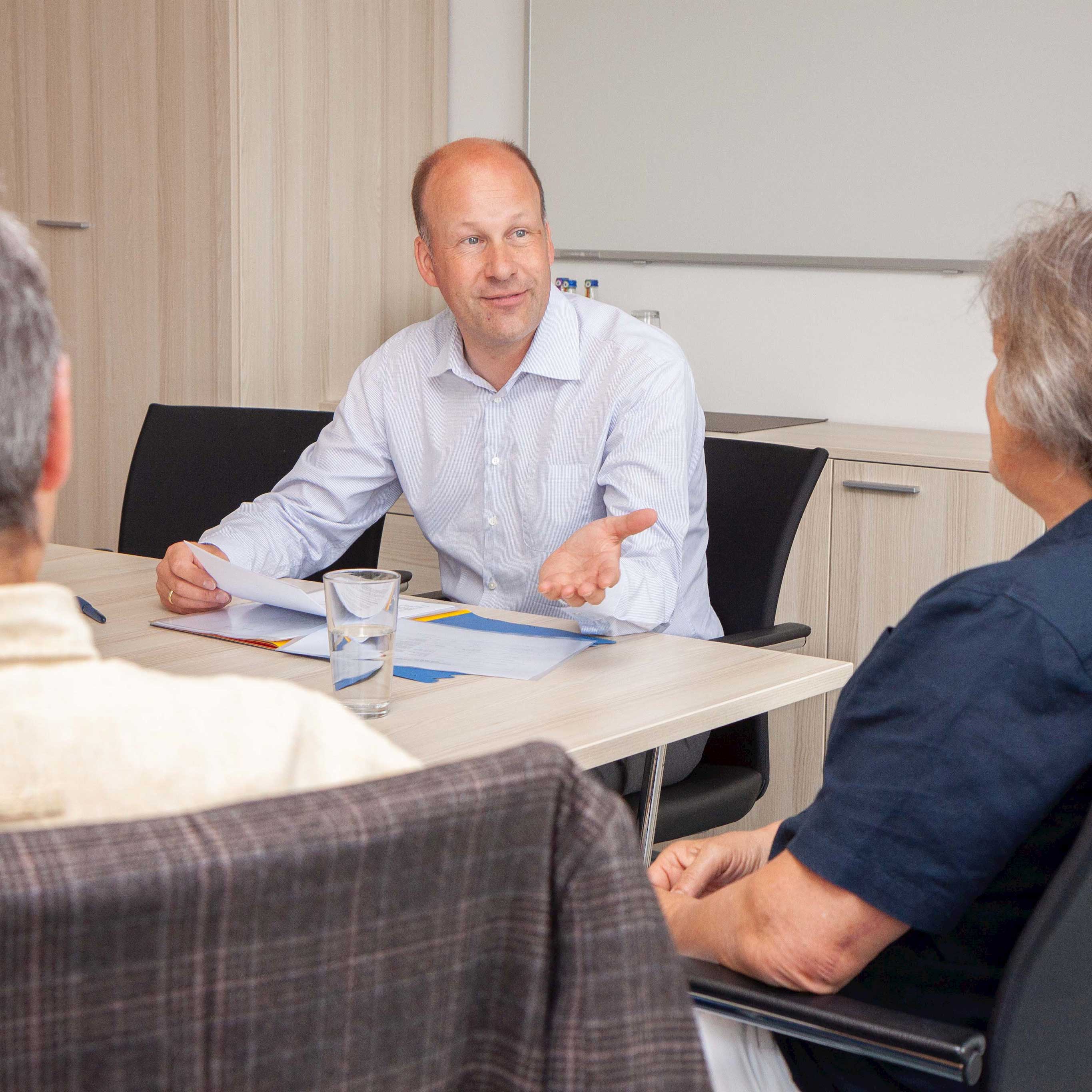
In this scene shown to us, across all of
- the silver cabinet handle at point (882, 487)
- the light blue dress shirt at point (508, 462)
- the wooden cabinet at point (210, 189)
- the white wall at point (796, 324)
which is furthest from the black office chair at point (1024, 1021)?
the wooden cabinet at point (210, 189)

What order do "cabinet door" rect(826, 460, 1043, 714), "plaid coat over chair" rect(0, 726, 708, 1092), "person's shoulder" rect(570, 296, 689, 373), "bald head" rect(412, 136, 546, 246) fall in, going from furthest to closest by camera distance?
"cabinet door" rect(826, 460, 1043, 714) → "bald head" rect(412, 136, 546, 246) → "person's shoulder" rect(570, 296, 689, 373) → "plaid coat over chair" rect(0, 726, 708, 1092)

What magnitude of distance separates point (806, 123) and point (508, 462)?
1.57 metres

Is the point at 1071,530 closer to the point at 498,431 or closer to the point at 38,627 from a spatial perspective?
the point at 38,627

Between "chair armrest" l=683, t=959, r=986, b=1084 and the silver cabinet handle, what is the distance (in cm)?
183

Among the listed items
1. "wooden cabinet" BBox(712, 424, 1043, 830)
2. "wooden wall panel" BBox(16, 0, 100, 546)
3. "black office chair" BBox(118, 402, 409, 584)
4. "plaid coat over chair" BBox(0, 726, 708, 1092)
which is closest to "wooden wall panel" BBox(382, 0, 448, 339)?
"wooden wall panel" BBox(16, 0, 100, 546)

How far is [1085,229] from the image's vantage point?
1.05 metres

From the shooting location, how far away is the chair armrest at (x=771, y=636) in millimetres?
1880

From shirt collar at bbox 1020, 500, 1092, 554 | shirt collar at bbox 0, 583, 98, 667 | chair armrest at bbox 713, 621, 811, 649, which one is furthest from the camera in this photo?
chair armrest at bbox 713, 621, 811, 649

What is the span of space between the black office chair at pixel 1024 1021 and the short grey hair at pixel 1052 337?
0.33 meters

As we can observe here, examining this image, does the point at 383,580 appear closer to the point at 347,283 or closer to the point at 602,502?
the point at 602,502

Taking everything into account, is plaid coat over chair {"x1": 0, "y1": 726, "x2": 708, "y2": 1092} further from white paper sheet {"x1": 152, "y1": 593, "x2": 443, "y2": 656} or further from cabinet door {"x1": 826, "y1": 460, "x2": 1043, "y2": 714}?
cabinet door {"x1": 826, "y1": 460, "x2": 1043, "y2": 714}

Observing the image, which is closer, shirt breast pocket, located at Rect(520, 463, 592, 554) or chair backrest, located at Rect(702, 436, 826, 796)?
chair backrest, located at Rect(702, 436, 826, 796)

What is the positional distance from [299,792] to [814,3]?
3.15 meters

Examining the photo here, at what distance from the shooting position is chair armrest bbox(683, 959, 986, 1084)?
0.89 meters
